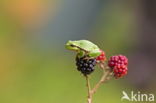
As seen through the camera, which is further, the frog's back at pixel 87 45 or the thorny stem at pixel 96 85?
the frog's back at pixel 87 45

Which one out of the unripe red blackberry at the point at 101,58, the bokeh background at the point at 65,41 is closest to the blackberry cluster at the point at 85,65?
the unripe red blackberry at the point at 101,58

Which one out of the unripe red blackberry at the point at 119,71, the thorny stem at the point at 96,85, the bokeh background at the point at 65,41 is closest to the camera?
the thorny stem at the point at 96,85

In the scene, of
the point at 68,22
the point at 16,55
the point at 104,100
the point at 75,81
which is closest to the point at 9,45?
the point at 16,55

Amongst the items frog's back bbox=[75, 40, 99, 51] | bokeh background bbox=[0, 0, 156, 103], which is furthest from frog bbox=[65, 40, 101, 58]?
bokeh background bbox=[0, 0, 156, 103]

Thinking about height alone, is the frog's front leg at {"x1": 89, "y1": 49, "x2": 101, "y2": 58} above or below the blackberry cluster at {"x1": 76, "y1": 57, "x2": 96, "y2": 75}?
above

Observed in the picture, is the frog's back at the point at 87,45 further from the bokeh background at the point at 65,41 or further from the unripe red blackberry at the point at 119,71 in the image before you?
the bokeh background at the point at 65,41

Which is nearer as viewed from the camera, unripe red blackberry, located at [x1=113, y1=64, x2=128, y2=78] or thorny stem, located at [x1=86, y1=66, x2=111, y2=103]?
thorny stem, located at [x1=86, y1=66, x2=111, y2=103]

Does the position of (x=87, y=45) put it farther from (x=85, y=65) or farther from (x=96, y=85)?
(x=96, y=85)

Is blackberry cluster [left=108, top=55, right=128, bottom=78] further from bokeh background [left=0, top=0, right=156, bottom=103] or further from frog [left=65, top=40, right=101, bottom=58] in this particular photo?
bokeh background [left=0, top=0, right=156, bottom=103]

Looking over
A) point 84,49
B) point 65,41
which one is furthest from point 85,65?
point 65,41
